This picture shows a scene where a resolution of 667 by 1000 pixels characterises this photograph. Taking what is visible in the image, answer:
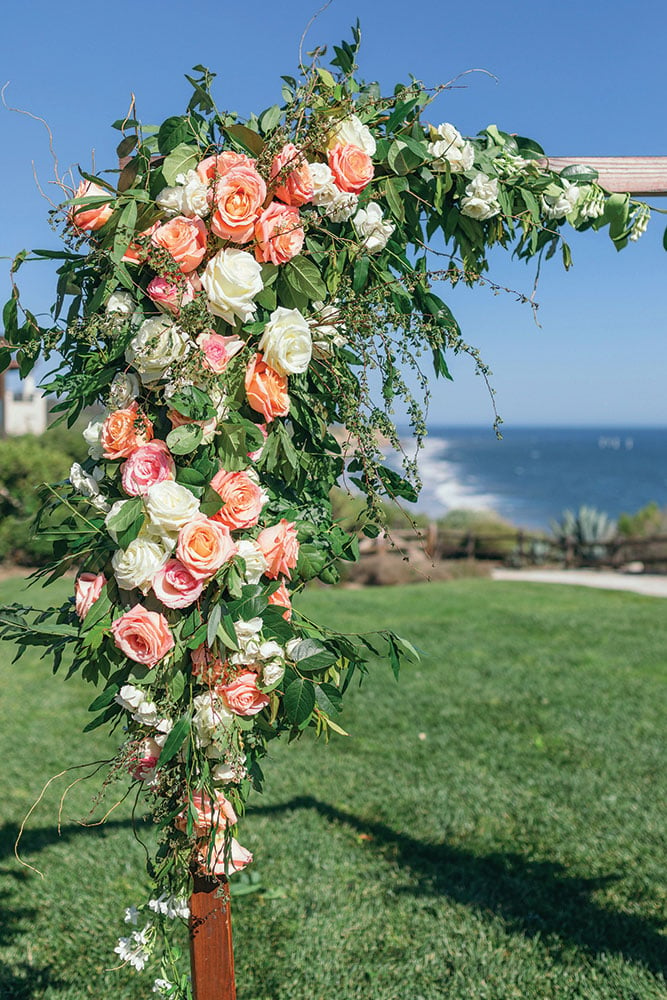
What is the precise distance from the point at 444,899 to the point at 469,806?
0.98m

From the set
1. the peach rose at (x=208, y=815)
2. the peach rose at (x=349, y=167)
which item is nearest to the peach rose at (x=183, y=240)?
the peach rose at (x=349, y=167)

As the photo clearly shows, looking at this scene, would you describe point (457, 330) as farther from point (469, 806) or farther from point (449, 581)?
point (449, 581)

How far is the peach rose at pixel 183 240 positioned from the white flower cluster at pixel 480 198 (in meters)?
0.72

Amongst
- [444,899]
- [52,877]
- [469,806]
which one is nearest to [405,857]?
[444,899]

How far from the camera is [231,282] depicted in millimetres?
1635

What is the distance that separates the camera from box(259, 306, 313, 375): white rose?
5.46 feet

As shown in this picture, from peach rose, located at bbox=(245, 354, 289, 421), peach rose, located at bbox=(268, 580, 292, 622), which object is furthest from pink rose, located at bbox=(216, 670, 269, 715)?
peach rose, located at bbox=(245, 354, 289, 421)

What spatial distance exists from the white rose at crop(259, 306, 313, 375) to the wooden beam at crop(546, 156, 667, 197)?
1.14 metres

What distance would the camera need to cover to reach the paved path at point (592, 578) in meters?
14.1

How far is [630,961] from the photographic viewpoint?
114 inches

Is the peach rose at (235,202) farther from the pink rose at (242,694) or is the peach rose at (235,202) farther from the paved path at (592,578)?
the paved path at (592,578)

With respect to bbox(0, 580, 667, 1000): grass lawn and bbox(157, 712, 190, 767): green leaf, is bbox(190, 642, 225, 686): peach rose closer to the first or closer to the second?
bbox(157, 712, 190, 767): green leaf

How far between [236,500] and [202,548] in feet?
0.50

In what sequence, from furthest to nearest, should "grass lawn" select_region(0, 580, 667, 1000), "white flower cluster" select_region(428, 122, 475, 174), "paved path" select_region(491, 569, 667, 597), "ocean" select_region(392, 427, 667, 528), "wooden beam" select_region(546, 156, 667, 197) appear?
"ocean" select_region(392, 427, 667, 528)
"paved path" select_region(491, 569, 667, 597)
"grass lawn" select_region(0, 580, 667, 1000)
"wooden beam" select_region(546, 156, 667, 197)
"white flower cluster" select_region(428, 122, 475, 174)
